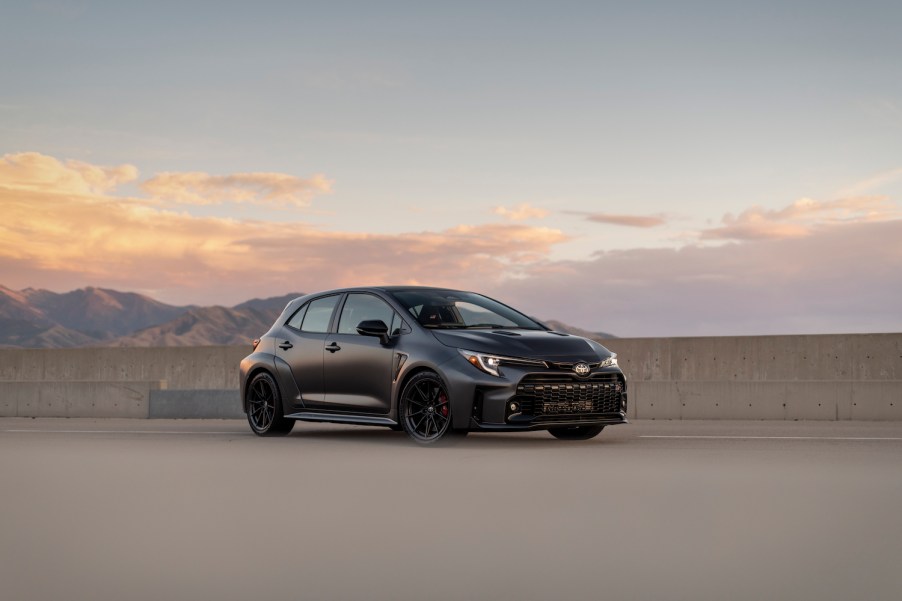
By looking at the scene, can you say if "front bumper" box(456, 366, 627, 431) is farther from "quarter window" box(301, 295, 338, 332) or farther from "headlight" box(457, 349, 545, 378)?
"quarter window" box(301, 295, 338, 332)

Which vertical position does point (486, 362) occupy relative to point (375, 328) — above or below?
below

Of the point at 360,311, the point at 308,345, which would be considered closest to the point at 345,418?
the point at 308,345

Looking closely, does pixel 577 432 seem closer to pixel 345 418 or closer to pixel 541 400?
pixel 541 400

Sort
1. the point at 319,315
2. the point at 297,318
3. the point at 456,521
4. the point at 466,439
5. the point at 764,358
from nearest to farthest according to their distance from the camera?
the point at 456,521, the point at 466,439, the point at 319,315, the point at 297,318, the point at 764,358

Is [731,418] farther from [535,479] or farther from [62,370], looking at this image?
[62,370]

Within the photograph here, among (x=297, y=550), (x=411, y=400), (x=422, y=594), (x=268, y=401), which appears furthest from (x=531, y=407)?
(x=422, y=594)

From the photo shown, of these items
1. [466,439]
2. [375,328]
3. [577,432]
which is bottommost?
[466,439]

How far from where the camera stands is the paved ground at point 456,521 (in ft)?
A: 20.2

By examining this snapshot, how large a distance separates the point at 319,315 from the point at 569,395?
344 centimetres

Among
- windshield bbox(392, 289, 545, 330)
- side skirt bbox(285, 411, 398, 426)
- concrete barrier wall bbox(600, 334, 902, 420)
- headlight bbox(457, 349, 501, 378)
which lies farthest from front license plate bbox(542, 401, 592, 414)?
concrete barrier wall bbox(600, 334, 902, 420)

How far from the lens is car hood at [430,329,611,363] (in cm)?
1332

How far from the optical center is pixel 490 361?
13.2 m

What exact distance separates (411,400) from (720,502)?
5.39 metres

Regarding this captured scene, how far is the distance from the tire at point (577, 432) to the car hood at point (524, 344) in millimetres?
1039
